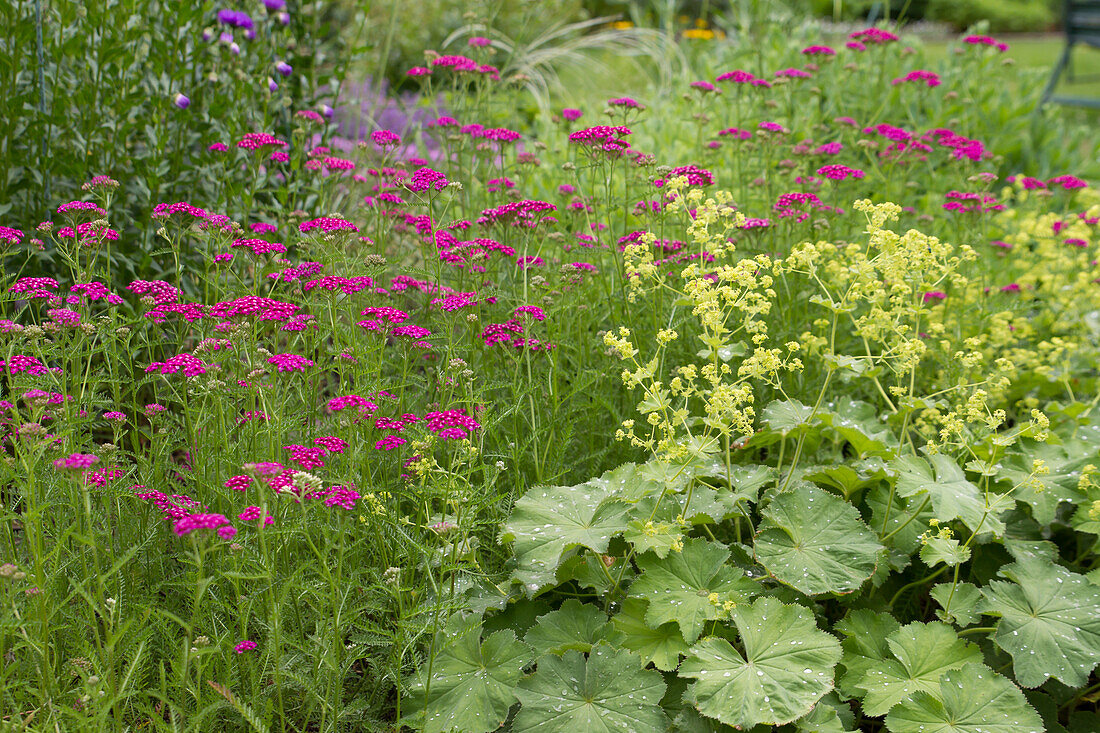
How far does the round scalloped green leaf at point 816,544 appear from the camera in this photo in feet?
6.91

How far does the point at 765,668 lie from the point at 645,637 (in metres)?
0.30

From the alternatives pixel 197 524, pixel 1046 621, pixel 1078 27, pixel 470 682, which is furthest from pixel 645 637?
pixel 1078 27

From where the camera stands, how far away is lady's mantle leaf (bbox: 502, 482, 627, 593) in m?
2.06

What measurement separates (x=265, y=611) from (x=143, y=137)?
2.16 metres

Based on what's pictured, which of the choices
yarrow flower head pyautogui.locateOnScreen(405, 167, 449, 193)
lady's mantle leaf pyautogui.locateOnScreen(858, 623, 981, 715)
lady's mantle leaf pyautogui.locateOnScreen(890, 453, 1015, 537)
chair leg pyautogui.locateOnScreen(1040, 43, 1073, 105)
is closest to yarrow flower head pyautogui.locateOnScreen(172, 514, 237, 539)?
yarrow flower head pyautogui.locateOnScreen(405, 167, 449, 193)

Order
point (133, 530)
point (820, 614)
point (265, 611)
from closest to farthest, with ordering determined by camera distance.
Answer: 1. point (265, 611)
2. point (133, 530)
3. point (820, 614)

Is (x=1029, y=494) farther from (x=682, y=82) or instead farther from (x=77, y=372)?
(x=682, y=82)

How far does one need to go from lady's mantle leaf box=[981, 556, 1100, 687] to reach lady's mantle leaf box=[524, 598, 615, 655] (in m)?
0.96

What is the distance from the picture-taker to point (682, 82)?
6.26 meters

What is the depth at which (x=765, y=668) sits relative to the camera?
6.24ft

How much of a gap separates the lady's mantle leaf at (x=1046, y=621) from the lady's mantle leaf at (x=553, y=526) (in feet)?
3.18

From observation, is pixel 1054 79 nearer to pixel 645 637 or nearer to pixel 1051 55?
pixel 1051 55

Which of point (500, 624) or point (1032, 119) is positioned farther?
point (1032, 119)

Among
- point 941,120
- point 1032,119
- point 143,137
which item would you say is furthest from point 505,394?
point 1032,119
